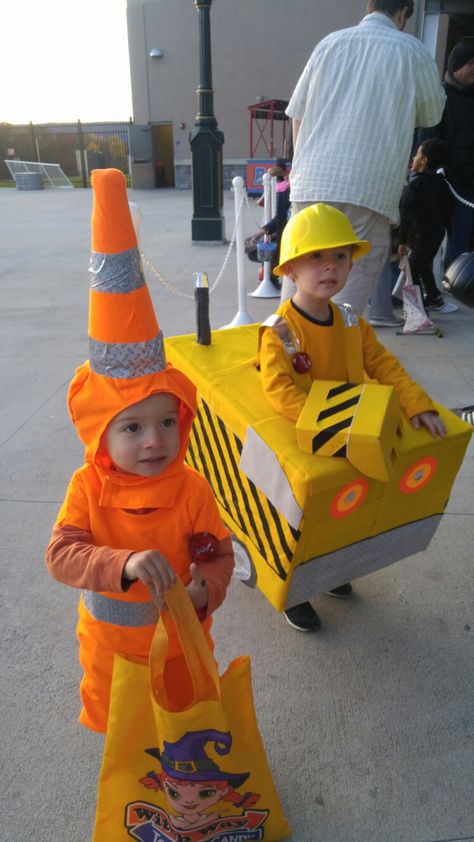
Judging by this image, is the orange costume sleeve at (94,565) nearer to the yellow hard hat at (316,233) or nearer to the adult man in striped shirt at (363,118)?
the yellow hard hat at (316,233)

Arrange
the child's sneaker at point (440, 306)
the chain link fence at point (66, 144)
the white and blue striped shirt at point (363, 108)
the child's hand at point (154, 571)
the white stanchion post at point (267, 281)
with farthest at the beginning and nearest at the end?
the chain link fence at point (66, 144) → the white stanchion post at point (267, 281) → the child's sneaker at point (440, 306) → the white and blue striped shirt at point (363, 108) → the child's hand at point (154, 571)

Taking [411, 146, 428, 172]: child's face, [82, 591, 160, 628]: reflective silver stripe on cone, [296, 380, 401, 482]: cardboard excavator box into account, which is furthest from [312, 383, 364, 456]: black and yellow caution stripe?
[411, 146, 428, 172]: child's face

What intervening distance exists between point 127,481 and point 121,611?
33 cm

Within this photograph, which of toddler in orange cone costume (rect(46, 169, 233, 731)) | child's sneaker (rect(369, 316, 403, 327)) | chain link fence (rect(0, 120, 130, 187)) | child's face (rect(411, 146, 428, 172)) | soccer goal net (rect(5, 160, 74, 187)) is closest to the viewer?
toddler in orange cone costume (rect(46, 169, 233, 731))

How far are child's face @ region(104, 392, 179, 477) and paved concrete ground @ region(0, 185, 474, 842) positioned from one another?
96 centimetres

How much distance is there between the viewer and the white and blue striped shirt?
279 cm

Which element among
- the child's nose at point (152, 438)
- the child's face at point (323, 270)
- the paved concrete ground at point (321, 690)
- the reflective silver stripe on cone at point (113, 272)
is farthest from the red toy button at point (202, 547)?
the child's face at point (323, 270)

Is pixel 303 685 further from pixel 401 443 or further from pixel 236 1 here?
pixel 236 1

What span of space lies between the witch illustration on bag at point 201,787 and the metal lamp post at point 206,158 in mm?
8685

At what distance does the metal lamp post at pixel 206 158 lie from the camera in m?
8.23

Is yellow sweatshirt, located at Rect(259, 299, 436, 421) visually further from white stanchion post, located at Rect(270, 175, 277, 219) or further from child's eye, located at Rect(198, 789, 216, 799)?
white stanchion post, located at Rect(270, 175, 277, 219)

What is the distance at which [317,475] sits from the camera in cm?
166

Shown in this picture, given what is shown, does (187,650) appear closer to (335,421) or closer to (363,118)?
(335,421)

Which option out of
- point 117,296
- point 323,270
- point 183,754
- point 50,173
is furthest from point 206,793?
point 50,173
